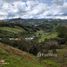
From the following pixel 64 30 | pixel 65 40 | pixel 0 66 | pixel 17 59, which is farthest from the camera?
pixel 64 30

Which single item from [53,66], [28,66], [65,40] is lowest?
[65,40]

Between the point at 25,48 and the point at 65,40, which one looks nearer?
the point at 25,48

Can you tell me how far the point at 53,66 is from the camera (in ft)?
138

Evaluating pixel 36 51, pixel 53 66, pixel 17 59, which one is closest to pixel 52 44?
pixel 36 51

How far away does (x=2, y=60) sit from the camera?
32.7m

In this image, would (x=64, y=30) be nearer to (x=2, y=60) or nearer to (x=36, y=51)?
(x=36, y=51)

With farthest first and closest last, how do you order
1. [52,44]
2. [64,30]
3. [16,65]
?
1. [64,30]
2. [52,44]
3. [16,65]

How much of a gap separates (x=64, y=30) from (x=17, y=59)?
11606 centimetres

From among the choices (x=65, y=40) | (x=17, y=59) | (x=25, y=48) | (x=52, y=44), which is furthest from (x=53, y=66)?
(x=65, y=40)

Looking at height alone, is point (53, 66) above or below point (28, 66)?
below

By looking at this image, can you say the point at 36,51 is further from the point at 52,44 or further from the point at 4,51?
the point at 4,51

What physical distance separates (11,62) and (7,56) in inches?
131

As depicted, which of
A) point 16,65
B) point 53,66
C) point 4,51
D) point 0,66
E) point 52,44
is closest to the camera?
point 0,66

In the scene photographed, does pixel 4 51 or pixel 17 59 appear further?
pixel 4 51
